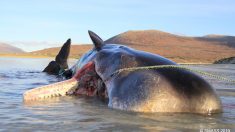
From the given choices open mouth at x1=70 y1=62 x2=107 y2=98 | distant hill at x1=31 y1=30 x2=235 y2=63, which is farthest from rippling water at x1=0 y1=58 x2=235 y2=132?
distant hill at x1=31 y1=30 x2=235 y2=63

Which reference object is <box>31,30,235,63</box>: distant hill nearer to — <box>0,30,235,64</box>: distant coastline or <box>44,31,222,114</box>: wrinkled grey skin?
<box>0,30,235,64</box>: distant coastline

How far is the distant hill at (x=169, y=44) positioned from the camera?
104m

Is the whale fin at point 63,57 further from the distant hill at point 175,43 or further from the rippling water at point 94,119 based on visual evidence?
the distant hill at point 175,43

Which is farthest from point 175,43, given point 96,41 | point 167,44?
point 96,41

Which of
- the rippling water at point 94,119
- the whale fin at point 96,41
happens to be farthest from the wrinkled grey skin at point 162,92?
the whale fin at point 96,41

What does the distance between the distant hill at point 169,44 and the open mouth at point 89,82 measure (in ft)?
288

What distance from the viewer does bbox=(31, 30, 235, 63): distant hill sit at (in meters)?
104

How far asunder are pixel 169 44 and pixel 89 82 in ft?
356

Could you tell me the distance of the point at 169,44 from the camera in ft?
383

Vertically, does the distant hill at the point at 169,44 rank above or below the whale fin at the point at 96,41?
above

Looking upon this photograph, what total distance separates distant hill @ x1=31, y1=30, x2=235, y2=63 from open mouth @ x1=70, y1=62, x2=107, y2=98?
288 feet

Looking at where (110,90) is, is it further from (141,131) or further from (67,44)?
(67,44)

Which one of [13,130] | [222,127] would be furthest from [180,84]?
[13,130]

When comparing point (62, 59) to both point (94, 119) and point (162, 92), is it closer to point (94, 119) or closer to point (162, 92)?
point (162, 92)
